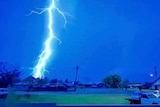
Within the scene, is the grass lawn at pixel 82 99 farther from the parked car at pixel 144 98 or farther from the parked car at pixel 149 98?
the parked car at pixel 149 98

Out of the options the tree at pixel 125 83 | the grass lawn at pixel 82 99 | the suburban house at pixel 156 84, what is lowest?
the grass lawn at pixel 82 99

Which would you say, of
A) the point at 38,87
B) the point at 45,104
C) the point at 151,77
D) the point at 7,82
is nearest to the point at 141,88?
the point at 151,77

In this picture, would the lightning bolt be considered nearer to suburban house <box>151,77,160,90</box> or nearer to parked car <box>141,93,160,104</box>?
parked car <box>141,93,160,104</box>

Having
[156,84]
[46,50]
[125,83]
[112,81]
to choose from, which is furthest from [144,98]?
[46,50]

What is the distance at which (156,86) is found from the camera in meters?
9.20

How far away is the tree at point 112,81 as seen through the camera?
8.25m

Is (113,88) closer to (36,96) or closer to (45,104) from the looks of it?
(36,96)

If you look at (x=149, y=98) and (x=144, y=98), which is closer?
(x=149, y=98)

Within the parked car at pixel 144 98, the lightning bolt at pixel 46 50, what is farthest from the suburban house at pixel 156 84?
the lightning bolt at pixel 46 50

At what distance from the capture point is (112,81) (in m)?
8.64

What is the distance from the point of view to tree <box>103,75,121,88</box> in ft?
27.1

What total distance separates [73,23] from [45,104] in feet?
11.8

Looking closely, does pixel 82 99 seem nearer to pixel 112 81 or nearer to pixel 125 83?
pixel 112 81

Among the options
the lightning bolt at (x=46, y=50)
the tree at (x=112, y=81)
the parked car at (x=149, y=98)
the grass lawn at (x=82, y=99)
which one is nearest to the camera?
the lightning bolt at (x=46, y=50)
